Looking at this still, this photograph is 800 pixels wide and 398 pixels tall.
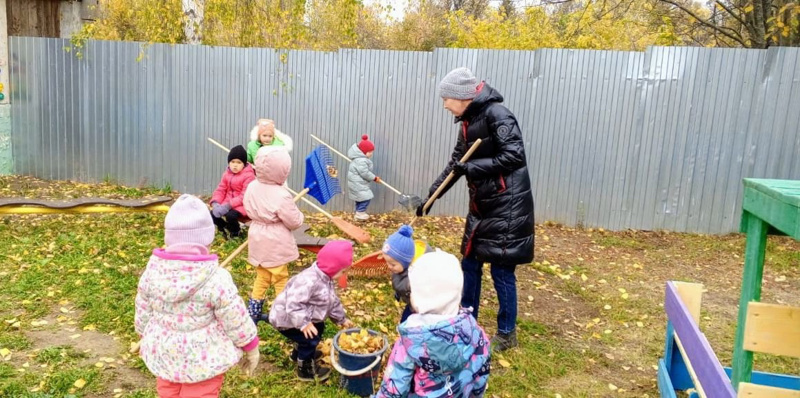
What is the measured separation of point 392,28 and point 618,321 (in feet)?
61.8

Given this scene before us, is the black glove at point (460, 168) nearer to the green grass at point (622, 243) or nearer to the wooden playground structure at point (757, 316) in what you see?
the wooden playground structure at point (757, 316)

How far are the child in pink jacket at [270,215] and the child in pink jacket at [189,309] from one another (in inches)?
60.9

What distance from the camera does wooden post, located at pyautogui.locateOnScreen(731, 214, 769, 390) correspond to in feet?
7.91

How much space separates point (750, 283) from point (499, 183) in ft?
5.92

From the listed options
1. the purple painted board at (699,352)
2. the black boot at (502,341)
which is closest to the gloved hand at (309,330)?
the black boot at (502,341)

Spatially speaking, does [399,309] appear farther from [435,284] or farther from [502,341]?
[435,284]

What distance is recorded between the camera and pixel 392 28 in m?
22.3

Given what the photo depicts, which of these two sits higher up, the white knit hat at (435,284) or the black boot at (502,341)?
the white knit hat at (435,284)

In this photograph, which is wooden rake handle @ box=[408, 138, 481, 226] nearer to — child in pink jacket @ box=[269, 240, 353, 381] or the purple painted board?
→ child in pink jacket @ box=[269, 240, 353, 381]

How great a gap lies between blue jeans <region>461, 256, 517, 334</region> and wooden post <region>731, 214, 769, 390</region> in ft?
5.72

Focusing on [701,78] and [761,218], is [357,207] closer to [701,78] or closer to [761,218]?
[701,78]

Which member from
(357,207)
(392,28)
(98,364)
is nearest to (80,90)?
(357,207)

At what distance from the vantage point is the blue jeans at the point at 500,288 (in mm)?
4148

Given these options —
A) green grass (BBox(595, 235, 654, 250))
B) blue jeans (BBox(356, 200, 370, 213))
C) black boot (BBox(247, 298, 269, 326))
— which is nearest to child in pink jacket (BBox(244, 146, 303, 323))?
black boot (BBox(247, 298, 269, 326))
